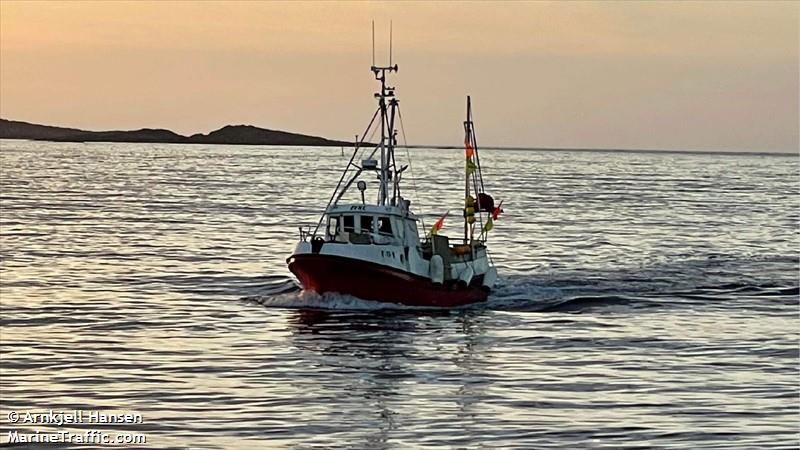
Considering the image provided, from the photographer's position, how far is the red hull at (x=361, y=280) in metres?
39.8

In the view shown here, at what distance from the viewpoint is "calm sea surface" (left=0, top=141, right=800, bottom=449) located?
22891mm

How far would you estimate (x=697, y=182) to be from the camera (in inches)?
6772

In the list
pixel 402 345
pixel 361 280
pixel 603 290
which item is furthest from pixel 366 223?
pixel 603 290

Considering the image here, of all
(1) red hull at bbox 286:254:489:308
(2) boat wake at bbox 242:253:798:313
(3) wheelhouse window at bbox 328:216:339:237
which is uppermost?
(3) wheelhouse window at bbox 328:216:339:237

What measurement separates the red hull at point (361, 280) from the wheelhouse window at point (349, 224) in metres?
1.40

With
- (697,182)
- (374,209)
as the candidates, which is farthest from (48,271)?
(697,182)

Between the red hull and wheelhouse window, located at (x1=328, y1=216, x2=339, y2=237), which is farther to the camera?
wheelhouse window, located at (x1=328, y1=216, x2=339, y2=237)

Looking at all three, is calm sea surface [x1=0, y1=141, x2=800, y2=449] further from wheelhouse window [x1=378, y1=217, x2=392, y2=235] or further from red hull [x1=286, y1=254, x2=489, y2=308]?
wheelhouse window [x1=378, y1=217, x2=392, y2=235]

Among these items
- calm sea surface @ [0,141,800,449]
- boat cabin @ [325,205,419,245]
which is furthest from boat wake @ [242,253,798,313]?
boat cabin @ [325,205,419,245]

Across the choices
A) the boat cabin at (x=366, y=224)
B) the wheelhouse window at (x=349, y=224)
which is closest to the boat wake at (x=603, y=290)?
the boat cabin at (x=366, y=224)

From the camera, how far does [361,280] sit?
3994 centimetres

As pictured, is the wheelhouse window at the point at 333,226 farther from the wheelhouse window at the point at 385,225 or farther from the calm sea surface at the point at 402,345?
the calm sea surface at the point at 402,345

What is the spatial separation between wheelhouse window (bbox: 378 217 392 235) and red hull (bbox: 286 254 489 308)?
4.56 ft

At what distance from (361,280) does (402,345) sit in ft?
22.5
